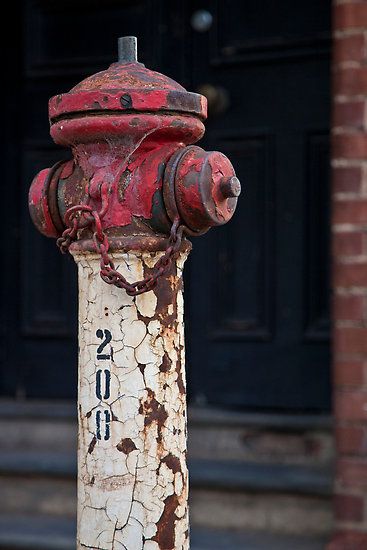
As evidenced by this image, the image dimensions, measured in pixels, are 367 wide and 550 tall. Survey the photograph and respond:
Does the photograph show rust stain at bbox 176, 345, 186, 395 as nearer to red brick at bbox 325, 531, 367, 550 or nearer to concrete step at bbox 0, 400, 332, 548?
red brick at bbox 325, 531, 367, 550

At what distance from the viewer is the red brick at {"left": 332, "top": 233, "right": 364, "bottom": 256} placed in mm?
2961

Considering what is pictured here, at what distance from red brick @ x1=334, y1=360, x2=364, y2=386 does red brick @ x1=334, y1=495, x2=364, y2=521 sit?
1.12 ft

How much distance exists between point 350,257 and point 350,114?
16.7 inches

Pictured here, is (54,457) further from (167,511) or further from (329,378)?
(167,511)

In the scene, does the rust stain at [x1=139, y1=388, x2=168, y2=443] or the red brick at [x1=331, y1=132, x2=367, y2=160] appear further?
the red brick at [x1=331, y1=132, x2=367, y2=160]

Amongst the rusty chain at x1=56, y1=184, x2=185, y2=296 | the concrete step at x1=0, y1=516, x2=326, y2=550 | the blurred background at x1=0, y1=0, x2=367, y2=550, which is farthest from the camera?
the blurred background at x1=0, y1=0, x2=367, y2=550

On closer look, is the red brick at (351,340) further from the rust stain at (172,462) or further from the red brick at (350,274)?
the rust stain at (172,462)

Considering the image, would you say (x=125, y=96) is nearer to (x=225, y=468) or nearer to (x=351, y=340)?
(x=351, y=340)

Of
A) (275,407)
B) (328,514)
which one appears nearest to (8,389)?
(275,407)

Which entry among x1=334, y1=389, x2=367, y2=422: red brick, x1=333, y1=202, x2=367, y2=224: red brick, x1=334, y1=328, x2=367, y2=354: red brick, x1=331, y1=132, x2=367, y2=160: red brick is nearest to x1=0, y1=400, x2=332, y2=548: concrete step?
x1=334, y1=389, x2=367, y2=422: red brick

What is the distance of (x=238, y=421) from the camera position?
3484 millimetres

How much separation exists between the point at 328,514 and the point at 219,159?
6.25 feet

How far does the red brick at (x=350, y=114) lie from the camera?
9.73 ft

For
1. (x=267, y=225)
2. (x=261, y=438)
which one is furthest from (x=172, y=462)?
(x=267, y=225)
